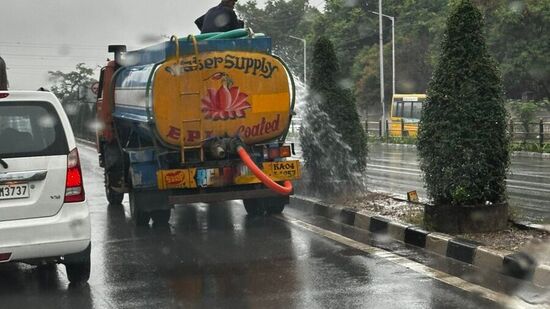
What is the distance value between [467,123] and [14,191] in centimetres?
447

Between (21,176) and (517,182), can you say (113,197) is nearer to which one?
(21,176)

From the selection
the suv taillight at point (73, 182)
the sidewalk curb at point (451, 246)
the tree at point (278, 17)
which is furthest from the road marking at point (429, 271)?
the tree at point (278, 17)

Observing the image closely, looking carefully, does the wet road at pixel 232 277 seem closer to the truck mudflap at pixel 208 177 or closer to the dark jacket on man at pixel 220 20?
the truck mudflap at pixel 208 177

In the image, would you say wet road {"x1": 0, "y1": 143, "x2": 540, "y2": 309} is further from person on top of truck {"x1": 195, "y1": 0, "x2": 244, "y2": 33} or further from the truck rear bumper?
person on top of truck {"x1": 195, "y1": 0, "x2": 244, "y2": 33}

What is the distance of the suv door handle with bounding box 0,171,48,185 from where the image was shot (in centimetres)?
557

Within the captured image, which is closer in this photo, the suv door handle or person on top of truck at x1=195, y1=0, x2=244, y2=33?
the suv door handle

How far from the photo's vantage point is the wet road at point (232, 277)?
5508 mm

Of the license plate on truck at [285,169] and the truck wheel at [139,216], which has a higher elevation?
the license plate on truck at [285,169]

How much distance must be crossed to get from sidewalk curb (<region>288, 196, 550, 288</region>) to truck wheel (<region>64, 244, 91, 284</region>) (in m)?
3.43

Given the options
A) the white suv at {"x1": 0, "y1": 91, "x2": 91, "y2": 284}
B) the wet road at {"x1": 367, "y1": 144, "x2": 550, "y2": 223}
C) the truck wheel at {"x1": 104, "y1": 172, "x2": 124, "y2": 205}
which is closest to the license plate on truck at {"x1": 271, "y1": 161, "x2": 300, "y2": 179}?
the wet road at {"x1": 367, "y1": 144, "x2": 550, "y2": 223}

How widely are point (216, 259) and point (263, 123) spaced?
7.51 ft

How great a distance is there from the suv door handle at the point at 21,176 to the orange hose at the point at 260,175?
313cm

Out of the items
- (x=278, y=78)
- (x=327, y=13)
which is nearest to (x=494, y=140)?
(x=278, y=78)

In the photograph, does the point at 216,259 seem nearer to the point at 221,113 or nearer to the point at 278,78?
the point at 221,113
